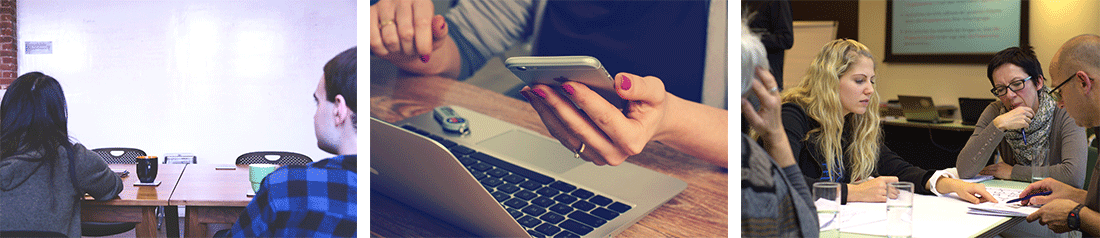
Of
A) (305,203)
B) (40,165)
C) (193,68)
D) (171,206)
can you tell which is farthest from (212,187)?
(193,68)

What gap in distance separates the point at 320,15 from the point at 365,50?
5.76ft

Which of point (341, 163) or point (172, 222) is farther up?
point (341, 163)

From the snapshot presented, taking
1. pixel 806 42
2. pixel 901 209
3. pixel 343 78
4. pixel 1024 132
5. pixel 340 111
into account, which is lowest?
pixel 901 209

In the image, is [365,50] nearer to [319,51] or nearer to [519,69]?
[519,69]

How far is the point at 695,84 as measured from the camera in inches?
84.7

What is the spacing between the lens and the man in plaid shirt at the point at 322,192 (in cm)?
215

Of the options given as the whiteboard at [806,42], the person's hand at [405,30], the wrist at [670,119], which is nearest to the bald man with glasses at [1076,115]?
the wrist at [670,119]

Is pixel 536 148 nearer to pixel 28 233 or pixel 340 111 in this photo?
pixel 340 111

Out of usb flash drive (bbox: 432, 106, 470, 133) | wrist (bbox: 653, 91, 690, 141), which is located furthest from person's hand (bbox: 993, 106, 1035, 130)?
usb flash drive (bbox: 432, 106, 470, 133)

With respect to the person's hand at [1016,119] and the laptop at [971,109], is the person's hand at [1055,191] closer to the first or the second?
the person's hand at [1016,119]

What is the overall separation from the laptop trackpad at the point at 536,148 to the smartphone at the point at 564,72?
16 centimetres

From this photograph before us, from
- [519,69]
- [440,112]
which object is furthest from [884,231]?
[440,112]

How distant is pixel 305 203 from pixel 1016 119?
8.98ft

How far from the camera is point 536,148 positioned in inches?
85.0
